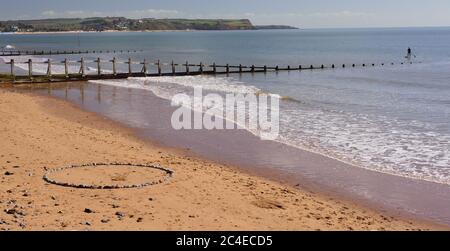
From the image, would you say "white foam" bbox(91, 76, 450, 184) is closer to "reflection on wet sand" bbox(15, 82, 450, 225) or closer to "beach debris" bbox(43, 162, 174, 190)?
"reflection on wet sand" bbox(15, 82, 450, 225)

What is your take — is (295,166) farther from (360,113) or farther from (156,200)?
(360,113)

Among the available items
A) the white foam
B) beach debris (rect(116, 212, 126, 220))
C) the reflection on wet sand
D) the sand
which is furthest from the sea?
beach debris (rect(116, 212, 126, 220))

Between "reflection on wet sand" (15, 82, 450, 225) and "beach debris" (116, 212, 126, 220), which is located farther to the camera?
"reflection on wet sand" (15, 82, 450, 225)

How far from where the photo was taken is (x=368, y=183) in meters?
14.0

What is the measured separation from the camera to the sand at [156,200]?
32.3 feet

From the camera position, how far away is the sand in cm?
985

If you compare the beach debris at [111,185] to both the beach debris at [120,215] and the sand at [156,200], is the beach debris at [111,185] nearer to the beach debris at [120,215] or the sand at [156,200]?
the sand at [156,200]

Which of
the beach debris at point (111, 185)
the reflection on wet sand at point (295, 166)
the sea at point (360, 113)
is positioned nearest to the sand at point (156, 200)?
the beach debris at point (111, 185)

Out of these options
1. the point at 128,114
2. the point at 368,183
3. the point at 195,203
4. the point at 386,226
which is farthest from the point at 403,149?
the point at 128,114

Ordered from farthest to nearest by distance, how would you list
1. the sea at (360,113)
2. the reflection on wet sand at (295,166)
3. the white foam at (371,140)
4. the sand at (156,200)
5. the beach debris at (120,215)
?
1. the sea at (360,113)
2. the white foam at (371,140)
3. the reflection on wet sand at (295,166)
4. the beach debris at (120,215)
5. the sand at (156,200)

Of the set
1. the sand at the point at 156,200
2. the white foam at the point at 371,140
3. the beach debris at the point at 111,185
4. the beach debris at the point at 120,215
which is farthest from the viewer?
the white foam at the point at 371,140

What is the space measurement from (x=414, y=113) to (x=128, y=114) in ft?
47.8

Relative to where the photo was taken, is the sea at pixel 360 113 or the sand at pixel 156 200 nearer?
the sand at pixel 156 200
